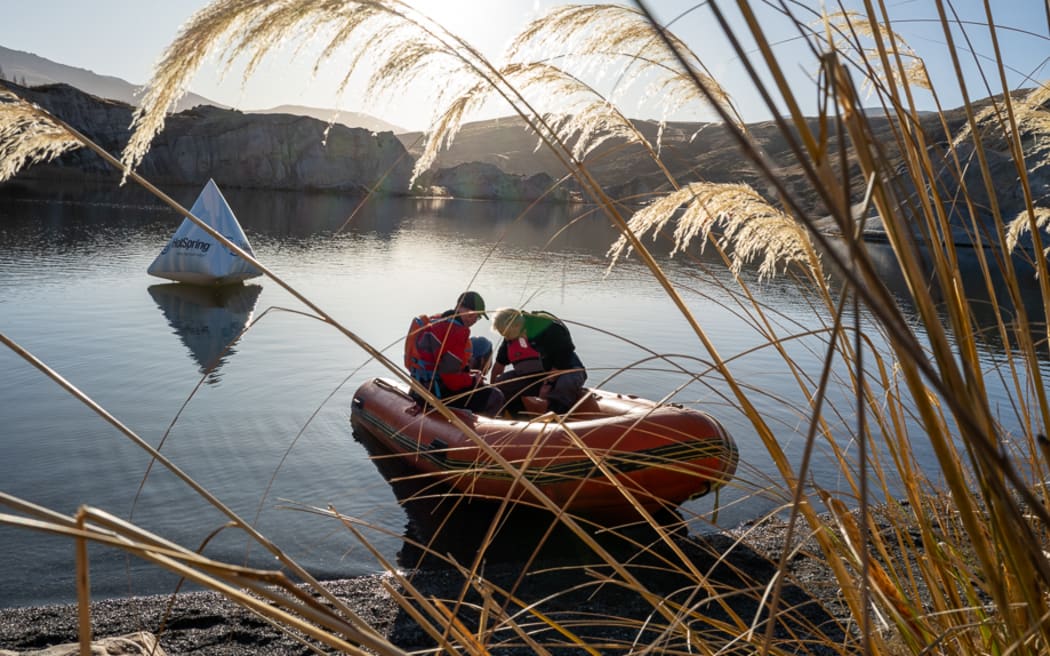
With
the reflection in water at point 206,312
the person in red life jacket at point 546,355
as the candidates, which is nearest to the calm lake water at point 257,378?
the reflection in water at point 206,312

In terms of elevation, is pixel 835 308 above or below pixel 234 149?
below

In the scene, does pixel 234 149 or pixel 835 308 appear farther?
pixel 234 149

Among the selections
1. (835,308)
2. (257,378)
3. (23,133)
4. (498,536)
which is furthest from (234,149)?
(835,308)

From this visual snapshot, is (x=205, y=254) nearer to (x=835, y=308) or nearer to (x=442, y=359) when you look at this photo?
(x=442, y=359)

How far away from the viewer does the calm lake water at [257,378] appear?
4.55m

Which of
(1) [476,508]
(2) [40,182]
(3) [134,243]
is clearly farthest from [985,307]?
(2) [40,182]

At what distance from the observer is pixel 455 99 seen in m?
1.83

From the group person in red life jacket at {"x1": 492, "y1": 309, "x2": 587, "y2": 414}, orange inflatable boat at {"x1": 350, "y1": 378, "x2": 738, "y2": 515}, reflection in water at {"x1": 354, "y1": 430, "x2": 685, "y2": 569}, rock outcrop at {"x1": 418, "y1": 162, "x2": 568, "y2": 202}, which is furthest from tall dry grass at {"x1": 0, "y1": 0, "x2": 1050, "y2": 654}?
rock outcrop at {"x1": 418, "y1": 162, "x2": 568, "y2": 202}

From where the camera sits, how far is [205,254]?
14.5m

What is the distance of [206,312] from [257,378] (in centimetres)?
458

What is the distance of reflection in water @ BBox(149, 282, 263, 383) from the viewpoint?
401 inches

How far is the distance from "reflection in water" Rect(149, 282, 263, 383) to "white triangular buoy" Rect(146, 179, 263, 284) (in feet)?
0.88

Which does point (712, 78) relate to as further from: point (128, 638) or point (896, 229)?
point (128, 638)

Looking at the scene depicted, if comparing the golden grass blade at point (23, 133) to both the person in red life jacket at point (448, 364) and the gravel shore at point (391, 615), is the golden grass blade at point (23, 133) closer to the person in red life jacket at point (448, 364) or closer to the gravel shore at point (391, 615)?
the gravel shore at point (391, 615)
